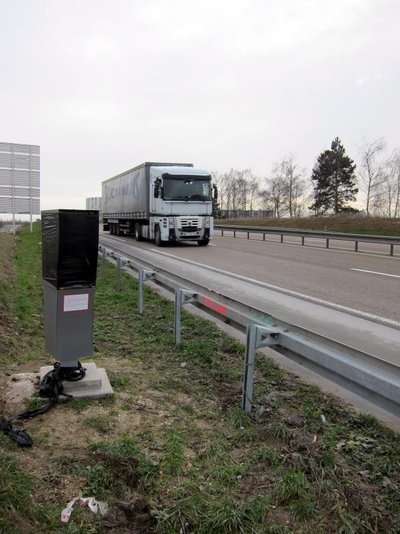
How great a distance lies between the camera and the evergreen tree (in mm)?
67250

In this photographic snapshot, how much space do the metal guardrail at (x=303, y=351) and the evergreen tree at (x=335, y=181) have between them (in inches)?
2554

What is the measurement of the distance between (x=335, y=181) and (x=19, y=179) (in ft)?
158

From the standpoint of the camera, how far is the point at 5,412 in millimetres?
3625

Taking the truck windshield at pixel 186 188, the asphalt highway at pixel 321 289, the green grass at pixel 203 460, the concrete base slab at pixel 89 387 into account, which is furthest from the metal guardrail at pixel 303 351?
the truck windshield at pixel 186 188

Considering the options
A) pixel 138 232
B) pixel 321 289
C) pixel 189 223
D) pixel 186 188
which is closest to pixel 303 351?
pixel 321 289

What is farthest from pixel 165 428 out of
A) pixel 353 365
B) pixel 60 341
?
pixel 353 365

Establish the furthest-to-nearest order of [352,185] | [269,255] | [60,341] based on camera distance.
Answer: [352,185] → [269,255] → [60,341]

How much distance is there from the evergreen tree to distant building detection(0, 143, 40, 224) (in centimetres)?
4606

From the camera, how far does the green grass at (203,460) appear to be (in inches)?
98.8

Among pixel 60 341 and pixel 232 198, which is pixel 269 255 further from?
pixel 232 198

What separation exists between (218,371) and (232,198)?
9253cm

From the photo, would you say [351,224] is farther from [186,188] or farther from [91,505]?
[91,505]

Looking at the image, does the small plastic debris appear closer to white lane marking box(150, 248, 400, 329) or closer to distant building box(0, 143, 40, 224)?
white lane marking box(150, 248, 400, 329)

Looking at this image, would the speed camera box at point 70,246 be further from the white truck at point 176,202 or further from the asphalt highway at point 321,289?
the white truck at point 176,202
